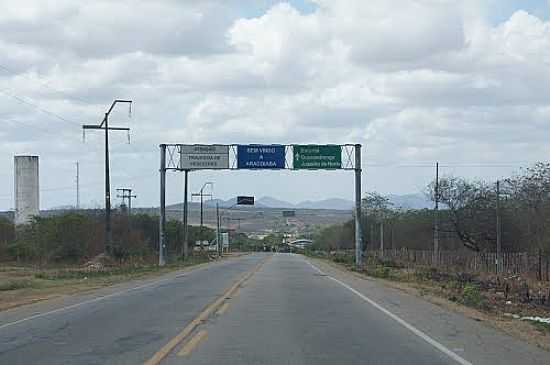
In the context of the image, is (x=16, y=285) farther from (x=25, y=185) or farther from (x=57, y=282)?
(x=25, y=185)

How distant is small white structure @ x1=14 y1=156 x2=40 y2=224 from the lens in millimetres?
85188

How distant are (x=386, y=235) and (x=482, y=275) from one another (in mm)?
59001

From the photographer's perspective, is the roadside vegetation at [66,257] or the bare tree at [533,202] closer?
the roadside vegetation at [66,257]

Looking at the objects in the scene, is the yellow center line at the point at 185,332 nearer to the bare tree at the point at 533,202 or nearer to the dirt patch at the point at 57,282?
the dirt patch at the point at 57,282

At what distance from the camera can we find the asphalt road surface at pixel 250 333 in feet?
42.2

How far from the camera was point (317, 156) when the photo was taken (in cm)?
5766

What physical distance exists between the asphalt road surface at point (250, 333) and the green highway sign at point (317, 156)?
102 feet

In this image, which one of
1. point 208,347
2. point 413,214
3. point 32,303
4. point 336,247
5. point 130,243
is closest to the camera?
point 208,347

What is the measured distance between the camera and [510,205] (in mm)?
66375

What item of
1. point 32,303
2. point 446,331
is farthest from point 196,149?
point 446,331

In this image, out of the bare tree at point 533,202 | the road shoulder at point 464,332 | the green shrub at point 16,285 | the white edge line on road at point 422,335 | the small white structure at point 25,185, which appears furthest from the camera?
the small white structure at point 25,185

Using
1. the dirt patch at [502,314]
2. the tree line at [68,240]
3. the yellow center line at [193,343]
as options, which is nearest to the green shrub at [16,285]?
the dirt patch at [502,314]

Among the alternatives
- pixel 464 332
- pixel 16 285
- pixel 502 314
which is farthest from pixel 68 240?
pixel 464 332

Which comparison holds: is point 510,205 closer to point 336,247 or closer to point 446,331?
point 446,331
